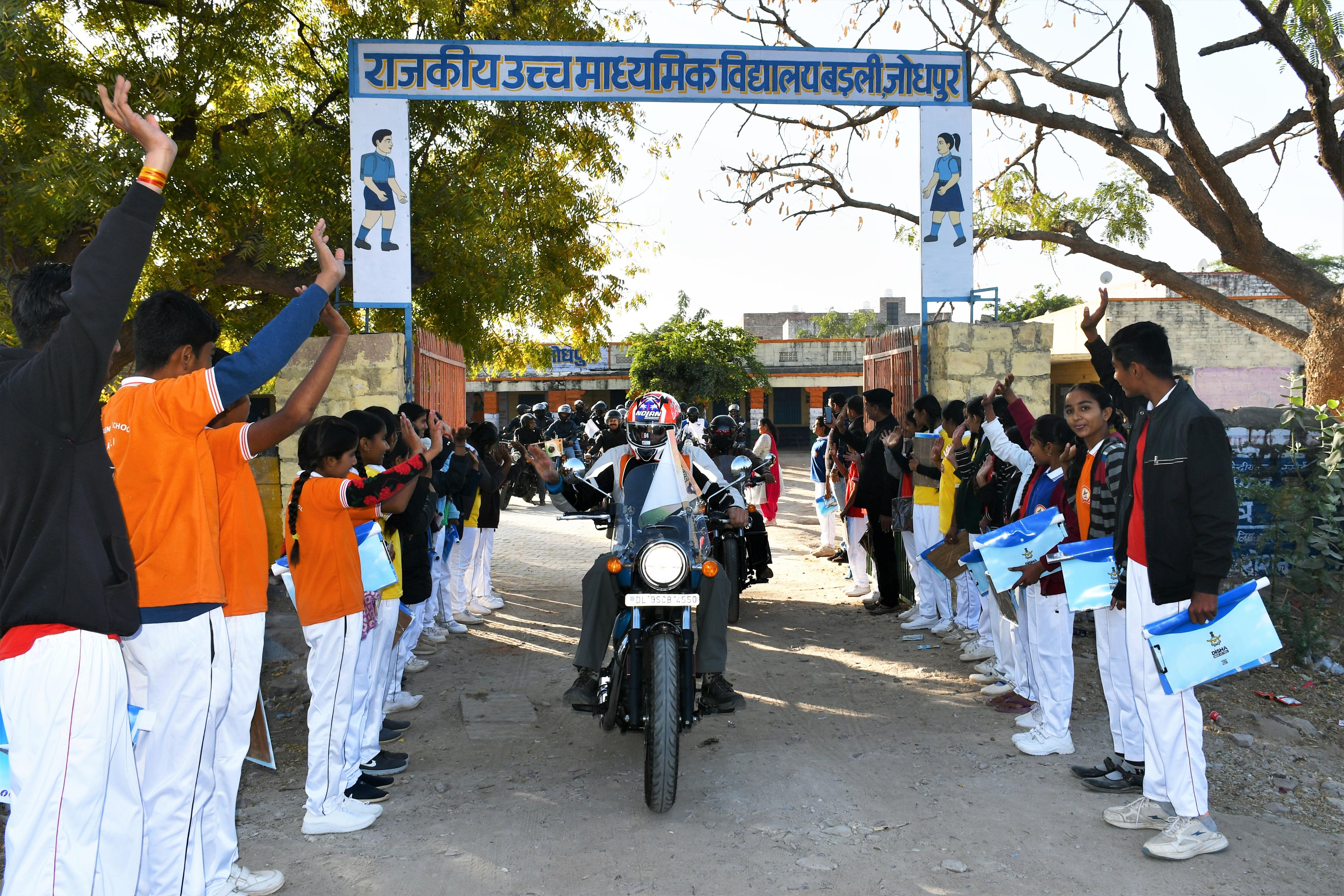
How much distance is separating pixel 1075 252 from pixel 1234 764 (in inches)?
354

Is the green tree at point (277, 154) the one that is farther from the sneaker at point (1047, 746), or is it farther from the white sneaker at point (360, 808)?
the sneaker at point (1047, 746)

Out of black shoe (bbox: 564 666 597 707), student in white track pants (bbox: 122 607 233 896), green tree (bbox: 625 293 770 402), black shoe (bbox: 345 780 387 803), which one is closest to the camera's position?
student in white track pants (bbox: 122 607 233 896)

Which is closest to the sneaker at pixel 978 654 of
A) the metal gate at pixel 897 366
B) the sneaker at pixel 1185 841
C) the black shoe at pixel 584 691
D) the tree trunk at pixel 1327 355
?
the metal gate at pixel 897 366

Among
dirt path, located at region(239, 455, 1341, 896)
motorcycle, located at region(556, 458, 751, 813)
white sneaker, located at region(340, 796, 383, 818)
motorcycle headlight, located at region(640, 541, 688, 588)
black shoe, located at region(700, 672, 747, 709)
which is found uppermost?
motorcycle headlight, located at region(640, 541, 688, 588)

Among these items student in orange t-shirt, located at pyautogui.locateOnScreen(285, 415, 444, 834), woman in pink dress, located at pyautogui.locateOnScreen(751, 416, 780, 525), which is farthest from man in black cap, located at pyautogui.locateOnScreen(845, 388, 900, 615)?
student in orange t-shirt, located at pyautogui.locateOnScreen(285, 415, 444, 834)

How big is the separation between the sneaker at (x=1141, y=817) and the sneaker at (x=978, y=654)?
279 cm

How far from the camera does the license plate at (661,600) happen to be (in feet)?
14.8

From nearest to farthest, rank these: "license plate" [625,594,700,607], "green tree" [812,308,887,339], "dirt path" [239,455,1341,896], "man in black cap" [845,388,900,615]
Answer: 1. "dirt path" [239,455,1341,896]
2. "license plate" [625,594,700,607]
3. "man in black cap" [845,388,900,615]
4. "green tree" [812,308,887,339]

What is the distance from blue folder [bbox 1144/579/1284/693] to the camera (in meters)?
3.77

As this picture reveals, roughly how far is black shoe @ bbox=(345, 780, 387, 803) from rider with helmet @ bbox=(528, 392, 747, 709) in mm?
1038

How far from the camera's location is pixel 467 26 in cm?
1048

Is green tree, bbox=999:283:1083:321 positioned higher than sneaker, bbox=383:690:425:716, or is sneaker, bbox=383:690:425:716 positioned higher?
green tree, bbox=999:283:1083:321

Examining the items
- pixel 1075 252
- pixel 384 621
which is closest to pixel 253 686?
pixel 384 621

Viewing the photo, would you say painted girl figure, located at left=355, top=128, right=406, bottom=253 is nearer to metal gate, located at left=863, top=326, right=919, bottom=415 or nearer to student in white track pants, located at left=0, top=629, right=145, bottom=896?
metal gate, located at left=863, top=326, right=919, bottom=415
